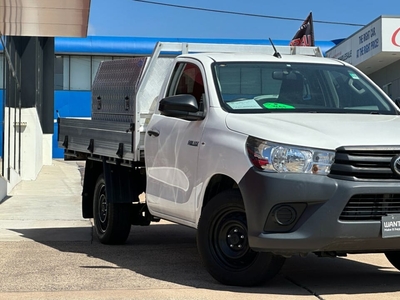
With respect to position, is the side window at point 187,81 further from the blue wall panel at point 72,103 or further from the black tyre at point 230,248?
the blue wall panel at point 72,103

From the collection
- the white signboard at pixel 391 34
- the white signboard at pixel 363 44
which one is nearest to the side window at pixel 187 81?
the white signboard at pixel 391 34

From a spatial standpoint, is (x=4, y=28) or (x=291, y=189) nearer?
(x=291, y=189)

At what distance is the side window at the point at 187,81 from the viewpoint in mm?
7676

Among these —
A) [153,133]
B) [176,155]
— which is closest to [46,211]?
[153,133]

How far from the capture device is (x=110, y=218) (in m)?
9.36

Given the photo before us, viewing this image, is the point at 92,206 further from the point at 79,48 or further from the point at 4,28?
the point at 79,48

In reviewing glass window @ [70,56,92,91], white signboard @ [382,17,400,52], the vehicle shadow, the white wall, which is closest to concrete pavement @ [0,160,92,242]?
the vehicle shadow

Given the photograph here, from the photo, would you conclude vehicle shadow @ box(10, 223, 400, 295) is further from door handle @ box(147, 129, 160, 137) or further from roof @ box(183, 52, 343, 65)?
roof @ box(183, 52, 343, 65)

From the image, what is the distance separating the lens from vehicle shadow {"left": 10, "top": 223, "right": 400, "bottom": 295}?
6.69 meters

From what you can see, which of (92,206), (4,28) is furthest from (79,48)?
(92,206)

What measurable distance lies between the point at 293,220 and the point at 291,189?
0.26 m

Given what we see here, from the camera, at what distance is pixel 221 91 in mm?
7262

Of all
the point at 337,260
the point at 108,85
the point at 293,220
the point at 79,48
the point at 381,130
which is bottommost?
the point at 337,260

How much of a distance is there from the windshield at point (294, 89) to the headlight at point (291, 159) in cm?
94
